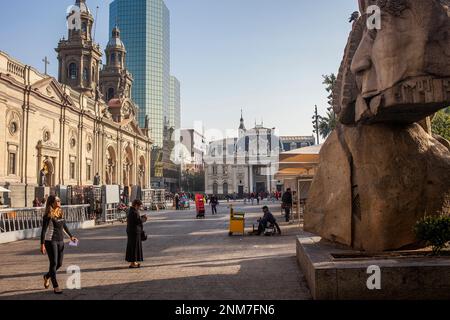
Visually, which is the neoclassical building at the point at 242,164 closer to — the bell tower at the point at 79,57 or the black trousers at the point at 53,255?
the bell tower at the point at 79,57

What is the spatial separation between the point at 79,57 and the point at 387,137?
56599 mm

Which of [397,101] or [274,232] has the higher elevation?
[397,101]

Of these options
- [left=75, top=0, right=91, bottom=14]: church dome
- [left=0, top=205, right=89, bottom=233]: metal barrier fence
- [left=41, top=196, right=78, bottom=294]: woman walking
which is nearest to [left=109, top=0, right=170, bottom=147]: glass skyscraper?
[left=75, top=0, right=91, bottom=14]: church dome

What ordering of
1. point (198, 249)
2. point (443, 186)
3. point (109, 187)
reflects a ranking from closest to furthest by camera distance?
point (443, 186) → point (198, 249) → point (109, 187)

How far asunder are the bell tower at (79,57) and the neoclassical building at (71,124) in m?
0.13

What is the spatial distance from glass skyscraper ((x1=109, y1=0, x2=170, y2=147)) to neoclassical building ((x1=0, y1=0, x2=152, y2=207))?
187ft

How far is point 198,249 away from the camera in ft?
39.0

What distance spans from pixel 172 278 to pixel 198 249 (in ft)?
13.5

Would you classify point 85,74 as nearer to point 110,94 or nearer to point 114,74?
point 114,74

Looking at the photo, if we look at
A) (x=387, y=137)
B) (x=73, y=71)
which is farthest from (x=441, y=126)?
(x=73, y=71)

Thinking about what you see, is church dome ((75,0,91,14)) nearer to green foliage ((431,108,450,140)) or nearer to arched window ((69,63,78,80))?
arched window ((69,63,78,80))

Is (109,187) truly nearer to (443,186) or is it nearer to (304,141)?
(443,186)

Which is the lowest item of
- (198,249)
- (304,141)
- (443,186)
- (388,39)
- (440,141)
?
(198,249)
